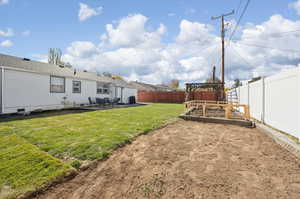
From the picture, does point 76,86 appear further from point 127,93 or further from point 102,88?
point 127,93

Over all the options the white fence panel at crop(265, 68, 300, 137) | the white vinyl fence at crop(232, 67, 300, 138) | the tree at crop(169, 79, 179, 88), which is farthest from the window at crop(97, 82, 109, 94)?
the tree at crop(169, 79, 179, 88)

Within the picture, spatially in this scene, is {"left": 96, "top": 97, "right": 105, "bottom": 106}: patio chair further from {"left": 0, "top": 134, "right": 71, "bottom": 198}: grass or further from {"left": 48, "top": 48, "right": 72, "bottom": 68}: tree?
{"left": 48, "top": 48, "right": 72, "bottom": 68}: tree

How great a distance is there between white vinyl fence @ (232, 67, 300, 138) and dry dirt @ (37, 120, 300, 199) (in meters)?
1.00

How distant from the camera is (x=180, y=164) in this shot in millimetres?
2754

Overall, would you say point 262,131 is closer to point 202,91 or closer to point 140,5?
point 140,5

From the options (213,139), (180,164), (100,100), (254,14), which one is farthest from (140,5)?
(180,164)

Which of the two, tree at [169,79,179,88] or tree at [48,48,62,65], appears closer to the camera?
tree at [48,48,62,65]

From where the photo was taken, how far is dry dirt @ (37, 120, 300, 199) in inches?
77.4

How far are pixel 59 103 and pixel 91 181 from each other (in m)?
10.1

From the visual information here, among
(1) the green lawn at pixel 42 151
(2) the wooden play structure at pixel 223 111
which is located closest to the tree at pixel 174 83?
(2) the wooden play structure at pixel 223 111

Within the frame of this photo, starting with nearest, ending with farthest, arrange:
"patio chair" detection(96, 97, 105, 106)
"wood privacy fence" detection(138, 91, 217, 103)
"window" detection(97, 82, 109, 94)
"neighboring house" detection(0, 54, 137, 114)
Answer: "neighboring house" detection(0, 54, 137, 114) → "patio chair" detection(96, 97, 105, 106) → "window" detection(97, 82, 109, 94) → "wood privacy fence" detection(138, 91, 217, 103)

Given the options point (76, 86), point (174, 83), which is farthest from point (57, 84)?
point (174, 83)

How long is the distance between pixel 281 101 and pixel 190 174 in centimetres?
425

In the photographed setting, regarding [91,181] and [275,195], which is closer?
[275,195]
